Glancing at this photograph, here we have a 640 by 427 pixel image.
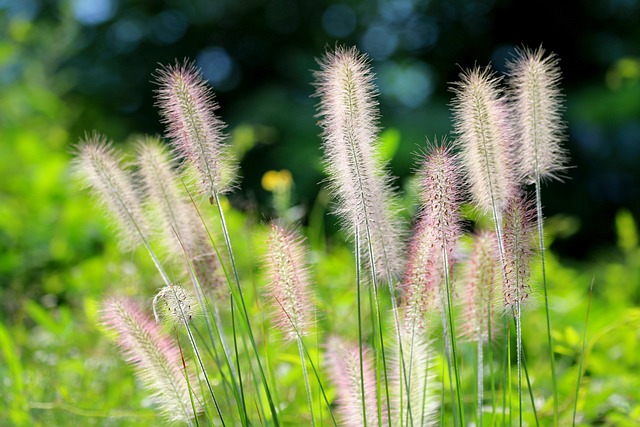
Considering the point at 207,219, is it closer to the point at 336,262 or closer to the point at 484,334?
the point at 484,334

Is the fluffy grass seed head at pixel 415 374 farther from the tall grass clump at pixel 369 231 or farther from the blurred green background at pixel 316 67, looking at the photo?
the blurred green background at pixel 316 67

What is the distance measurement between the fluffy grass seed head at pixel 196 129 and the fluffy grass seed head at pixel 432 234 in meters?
0.30

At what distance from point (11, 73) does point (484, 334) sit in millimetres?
5946

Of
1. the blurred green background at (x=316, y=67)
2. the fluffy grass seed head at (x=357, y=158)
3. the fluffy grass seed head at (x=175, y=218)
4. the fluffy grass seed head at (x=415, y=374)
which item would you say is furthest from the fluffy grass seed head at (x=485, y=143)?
the blurred green background at (x=316, y=67)

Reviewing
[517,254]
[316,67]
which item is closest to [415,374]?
[517,254]

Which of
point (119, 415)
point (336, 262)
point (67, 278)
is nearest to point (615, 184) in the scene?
point (336, 262)

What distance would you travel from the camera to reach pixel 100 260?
268 cm

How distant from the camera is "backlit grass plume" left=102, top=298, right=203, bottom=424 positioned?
1.21 m

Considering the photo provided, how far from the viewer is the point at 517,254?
117 cm

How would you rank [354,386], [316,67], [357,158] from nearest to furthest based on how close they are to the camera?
→ [357,158]
[354,386]
[316,67]

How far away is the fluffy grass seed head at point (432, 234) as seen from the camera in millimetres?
1128

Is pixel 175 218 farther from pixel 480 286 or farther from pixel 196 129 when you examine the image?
pixel 480 286

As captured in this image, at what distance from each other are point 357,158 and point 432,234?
0.15 metres

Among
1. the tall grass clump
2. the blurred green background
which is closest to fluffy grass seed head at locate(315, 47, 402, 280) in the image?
the tall grass clump
